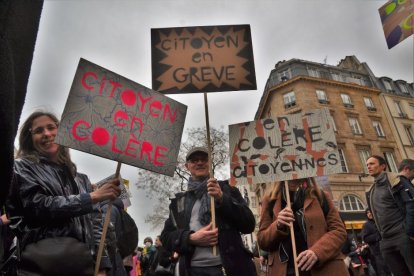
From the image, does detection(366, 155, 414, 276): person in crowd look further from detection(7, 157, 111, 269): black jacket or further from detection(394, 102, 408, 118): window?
detection(394, 102, 408, 118): window

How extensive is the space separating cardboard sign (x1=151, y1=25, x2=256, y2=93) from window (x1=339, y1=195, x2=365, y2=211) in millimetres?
25101

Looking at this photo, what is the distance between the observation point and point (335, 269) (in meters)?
2.96

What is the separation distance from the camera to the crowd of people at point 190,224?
2.12m

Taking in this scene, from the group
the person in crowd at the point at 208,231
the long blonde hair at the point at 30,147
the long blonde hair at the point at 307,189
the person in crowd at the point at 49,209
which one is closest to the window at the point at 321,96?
the long blonde hair at the point at 307,189

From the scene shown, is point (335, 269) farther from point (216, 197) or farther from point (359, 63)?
point (359, 63)

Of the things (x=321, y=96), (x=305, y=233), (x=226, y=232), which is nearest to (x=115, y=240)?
(x=226, y=232)

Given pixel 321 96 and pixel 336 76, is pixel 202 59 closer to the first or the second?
pixel 321 96

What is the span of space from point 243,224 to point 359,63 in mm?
39635

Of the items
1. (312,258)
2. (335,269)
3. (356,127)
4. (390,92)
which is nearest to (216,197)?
(312,258)

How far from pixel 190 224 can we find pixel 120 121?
48.0 inches

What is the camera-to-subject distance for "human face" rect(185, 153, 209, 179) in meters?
3.62

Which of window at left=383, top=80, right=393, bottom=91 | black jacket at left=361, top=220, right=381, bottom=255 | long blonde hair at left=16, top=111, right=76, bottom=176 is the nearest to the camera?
long blonde hair at left=16, top=111, right=76, bottom=176

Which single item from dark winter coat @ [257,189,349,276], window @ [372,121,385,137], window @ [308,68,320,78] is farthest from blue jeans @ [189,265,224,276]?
window @ [308,68,320,78]

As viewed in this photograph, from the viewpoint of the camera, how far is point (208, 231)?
9.59 feet
